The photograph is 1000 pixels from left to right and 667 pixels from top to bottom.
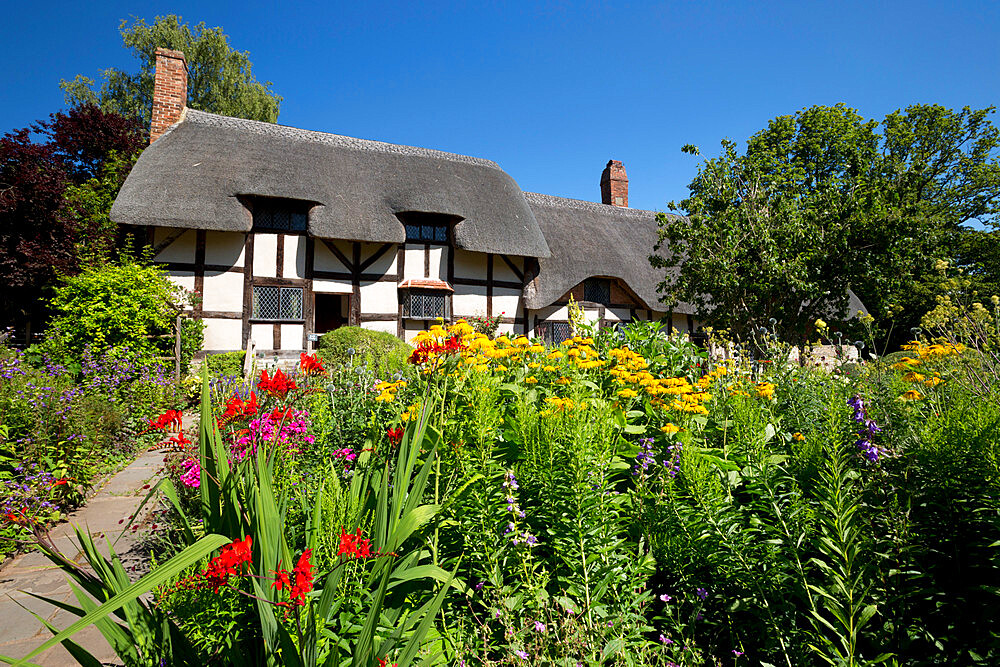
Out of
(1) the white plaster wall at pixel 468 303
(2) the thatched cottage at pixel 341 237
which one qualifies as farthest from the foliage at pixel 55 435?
(1) the white plaster wall at pixel 468 303

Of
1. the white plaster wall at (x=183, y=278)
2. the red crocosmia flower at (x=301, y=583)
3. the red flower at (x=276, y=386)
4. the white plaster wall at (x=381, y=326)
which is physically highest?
the white plaster wall at (x=183, y=278)

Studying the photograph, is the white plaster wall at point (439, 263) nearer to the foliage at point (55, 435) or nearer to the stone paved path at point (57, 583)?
the foliage at point (55, 435)

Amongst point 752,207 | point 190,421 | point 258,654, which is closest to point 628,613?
point 258,654

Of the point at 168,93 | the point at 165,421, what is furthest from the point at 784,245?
the point at 168,93

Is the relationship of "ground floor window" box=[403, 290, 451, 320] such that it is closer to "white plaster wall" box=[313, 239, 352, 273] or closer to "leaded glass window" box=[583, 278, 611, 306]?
"white plaster wall" box=[313, 239, 352, 273]

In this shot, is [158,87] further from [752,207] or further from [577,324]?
[752,207]

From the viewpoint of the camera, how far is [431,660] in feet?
3.65

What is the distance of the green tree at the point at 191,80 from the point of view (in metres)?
18.7

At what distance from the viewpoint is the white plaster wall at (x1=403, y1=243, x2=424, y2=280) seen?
11312 mm

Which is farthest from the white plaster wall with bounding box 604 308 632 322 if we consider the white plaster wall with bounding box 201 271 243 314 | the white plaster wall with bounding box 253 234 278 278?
the white plaster wall with bounding box 201 271 243 314

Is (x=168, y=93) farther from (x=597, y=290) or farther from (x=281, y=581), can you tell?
(x=281, y=581)

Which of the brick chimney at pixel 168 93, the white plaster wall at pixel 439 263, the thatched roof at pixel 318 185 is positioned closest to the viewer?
the thatched roof at pixel 318 185

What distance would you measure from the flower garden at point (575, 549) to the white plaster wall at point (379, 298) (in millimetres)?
8855

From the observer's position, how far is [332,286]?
10.5 metres
